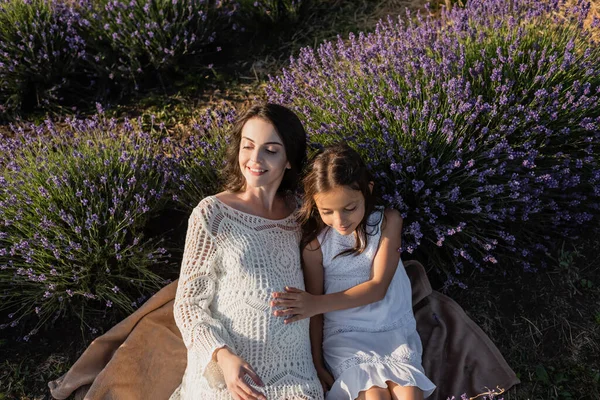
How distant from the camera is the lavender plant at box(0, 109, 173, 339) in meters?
2.66

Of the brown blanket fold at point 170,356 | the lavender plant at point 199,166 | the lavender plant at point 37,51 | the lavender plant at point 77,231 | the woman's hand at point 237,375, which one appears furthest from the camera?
the lavender plant at point 37,51

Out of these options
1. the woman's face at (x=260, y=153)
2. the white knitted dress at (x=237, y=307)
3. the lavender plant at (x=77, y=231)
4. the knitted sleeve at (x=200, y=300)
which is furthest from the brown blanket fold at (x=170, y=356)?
the woman's face at (x=260, y=153)

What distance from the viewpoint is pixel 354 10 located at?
4.25 m

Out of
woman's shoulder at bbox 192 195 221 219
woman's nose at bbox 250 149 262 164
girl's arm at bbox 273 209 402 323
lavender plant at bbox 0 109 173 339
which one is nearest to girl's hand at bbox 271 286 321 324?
girl's arm at bbox 273 209 402 323

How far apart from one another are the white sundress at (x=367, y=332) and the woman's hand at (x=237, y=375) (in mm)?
386

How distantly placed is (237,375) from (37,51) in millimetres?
2679

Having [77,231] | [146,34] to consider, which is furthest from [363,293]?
[146,34]

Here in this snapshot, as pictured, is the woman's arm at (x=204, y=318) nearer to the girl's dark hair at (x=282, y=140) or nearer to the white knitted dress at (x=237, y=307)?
the white knitted dress at (x=237, y=307)

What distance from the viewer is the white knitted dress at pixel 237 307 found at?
7.14ft

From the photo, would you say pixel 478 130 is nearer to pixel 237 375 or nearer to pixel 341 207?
pixel 341 207

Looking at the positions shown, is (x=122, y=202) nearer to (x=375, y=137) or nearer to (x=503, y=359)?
(x=375, y=137)

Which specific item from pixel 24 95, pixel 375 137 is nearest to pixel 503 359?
pixel 375 137

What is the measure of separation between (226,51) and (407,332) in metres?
2.45

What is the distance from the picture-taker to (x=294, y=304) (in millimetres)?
2250
